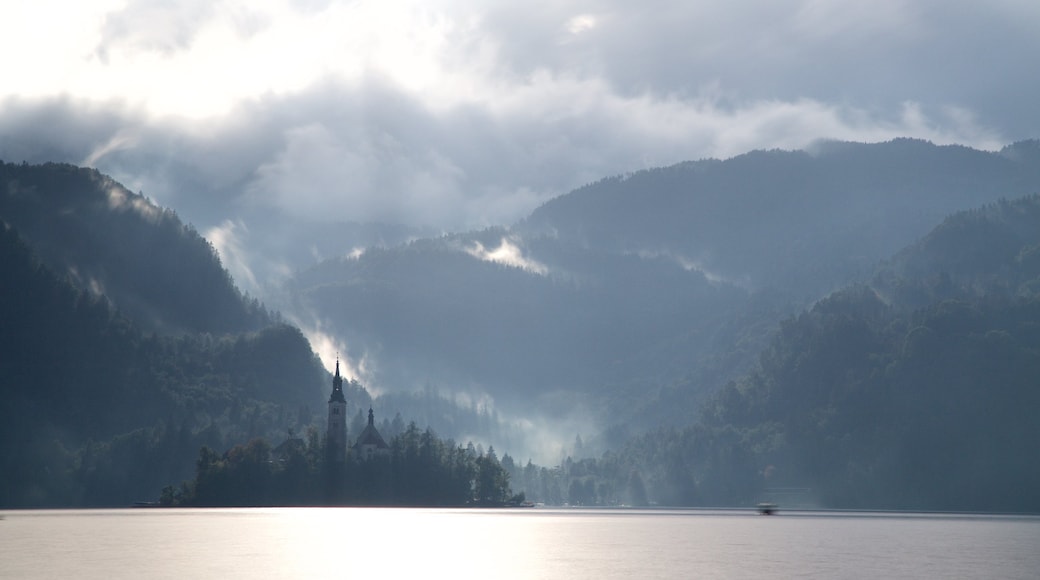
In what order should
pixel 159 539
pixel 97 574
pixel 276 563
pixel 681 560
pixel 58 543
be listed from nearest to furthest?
pixel 97 574
pixel 276 563
pixel 681 560
pixel 58 543
pixel 159 539

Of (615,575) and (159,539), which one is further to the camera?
(159,539)

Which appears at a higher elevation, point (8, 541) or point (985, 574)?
point (8, 541)

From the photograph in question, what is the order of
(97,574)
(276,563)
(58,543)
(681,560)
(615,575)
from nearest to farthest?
(97,574) < (615,575) < (276,563) < (681,560) < (58,543)

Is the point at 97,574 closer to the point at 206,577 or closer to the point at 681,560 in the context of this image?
the point at 206,577

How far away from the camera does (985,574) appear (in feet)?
471

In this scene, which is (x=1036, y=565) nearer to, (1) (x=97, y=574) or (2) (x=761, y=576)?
(2) (x=761, y=576)

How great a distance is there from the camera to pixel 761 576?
5507 inches

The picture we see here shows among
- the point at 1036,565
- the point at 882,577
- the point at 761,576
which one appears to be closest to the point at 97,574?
the point at 761,576

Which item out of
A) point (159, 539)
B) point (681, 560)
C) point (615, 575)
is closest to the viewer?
point (615, 575)

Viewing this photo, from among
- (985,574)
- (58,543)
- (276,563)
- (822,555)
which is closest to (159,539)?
(58,543)

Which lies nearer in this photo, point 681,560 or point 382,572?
point 382,572

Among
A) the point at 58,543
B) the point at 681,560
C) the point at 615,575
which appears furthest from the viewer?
the point at 58,543

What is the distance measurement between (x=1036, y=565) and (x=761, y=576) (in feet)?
136

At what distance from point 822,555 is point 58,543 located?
110 m
